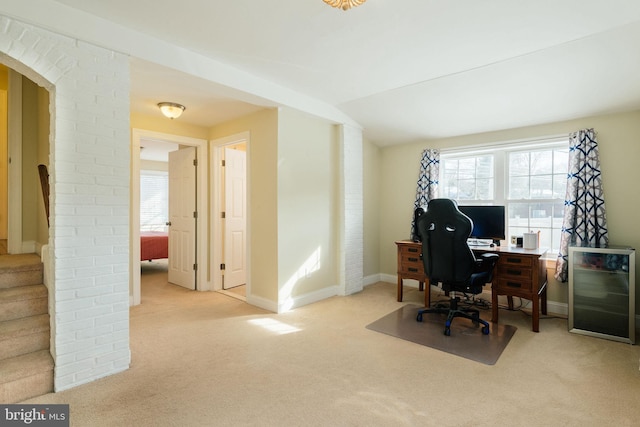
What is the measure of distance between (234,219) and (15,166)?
2.38 meters

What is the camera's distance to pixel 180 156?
4.73 metres

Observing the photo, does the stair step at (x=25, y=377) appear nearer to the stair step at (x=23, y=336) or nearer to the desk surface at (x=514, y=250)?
the stair step at (x=23, y=336)

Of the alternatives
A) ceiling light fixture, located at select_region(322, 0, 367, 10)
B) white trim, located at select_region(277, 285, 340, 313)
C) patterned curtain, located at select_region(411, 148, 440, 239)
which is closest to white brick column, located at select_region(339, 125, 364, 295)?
white trim, located at select_region(277, 285, 340, 313)

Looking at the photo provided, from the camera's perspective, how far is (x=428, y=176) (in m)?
4.47

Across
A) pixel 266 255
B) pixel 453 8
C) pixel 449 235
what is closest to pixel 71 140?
pixel 266 255

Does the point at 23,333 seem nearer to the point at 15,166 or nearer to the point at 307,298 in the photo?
the point at 15,166

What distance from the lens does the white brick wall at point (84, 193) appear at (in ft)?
6.61

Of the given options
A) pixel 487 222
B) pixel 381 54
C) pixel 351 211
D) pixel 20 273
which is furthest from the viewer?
pixel 351 211

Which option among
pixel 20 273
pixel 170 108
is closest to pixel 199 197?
pixel 170 108

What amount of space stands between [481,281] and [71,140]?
11.5ft

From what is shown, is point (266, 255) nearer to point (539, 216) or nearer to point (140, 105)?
point (140, 105)

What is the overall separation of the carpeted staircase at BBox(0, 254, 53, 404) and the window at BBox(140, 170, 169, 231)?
5427mm

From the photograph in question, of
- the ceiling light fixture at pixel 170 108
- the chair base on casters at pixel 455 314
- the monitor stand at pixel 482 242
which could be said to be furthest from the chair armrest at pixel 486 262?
the ceiling light fixture at pixel 170 108

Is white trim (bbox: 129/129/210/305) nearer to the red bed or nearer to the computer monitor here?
the red bed
